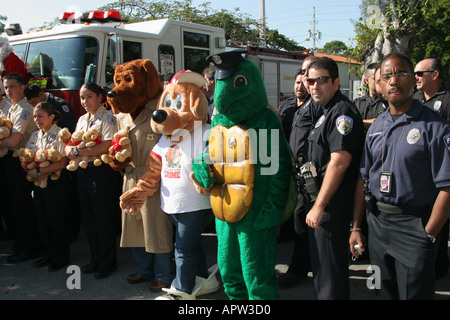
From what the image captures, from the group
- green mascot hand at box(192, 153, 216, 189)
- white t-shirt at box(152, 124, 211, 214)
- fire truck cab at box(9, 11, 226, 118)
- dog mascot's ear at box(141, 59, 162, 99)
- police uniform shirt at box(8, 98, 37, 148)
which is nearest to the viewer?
green mascot hand at box(192, 153, 216, 189)

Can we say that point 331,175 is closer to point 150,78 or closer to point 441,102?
point 150,78

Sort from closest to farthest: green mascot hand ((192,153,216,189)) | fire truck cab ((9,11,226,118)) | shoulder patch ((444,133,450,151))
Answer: shoulder patch ((444,133,450,151)) < green mascot hand ((192,153,216,189)) < fire truck cab ((9,11,226,118))

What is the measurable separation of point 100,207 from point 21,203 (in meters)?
1.34

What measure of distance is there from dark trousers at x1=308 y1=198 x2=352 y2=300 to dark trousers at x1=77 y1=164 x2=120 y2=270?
2204 millimetres

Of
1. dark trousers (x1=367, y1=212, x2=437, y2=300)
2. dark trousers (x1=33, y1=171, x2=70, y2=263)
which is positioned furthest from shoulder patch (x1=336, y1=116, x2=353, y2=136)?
dark trousers (x1=33, y1=171, x2=70, y2=263)

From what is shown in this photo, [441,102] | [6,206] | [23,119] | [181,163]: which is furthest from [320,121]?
[6,206]

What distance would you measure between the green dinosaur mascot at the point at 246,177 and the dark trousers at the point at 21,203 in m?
2.74

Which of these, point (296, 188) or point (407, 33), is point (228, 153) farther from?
point (407, 33)

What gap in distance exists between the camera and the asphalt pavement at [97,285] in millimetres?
3566

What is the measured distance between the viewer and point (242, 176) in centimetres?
278

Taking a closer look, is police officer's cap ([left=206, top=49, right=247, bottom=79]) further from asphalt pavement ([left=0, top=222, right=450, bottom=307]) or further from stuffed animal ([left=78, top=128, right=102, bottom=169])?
asphalt pavement ([left=0, top=222, right=450, bottom=307])

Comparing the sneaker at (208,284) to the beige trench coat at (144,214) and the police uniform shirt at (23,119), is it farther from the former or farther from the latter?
the police uniform shirt at (23,119)

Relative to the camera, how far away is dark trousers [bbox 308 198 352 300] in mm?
2656

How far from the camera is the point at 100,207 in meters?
3.88
